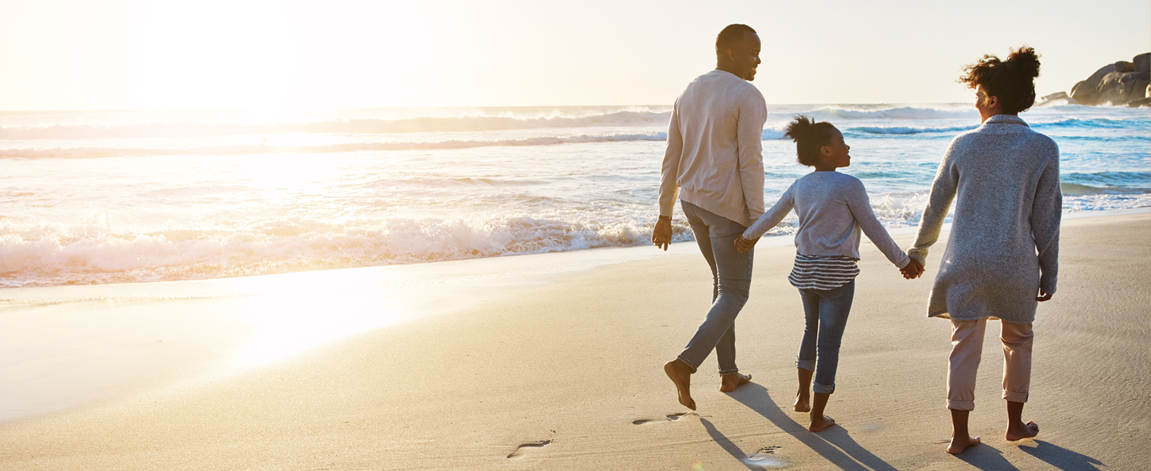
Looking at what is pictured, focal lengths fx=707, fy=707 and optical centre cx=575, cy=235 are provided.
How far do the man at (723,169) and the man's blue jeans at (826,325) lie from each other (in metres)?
0.30

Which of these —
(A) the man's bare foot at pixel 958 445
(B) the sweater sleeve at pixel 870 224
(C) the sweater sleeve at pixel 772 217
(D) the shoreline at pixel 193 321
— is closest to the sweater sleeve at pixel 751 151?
(C) the sweater sleeve at pixel 772 217

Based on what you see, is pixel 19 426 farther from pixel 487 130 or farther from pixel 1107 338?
pixel 487 130

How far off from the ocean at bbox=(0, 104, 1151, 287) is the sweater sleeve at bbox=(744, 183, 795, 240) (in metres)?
5.61

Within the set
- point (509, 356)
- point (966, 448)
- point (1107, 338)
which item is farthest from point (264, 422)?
point (1107, 338)

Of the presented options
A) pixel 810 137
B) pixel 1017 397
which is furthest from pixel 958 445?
pixel 810 137

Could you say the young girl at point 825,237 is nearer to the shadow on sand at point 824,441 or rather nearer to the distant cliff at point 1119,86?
the shadow on sand at point 824,441

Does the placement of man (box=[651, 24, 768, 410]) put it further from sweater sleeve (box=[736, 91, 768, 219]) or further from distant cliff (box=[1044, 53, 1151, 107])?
distant cliff (box=[1044, 53, 1151, 107])

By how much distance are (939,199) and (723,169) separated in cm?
80

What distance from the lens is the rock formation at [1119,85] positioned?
56.8m

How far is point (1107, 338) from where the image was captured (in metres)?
3.76

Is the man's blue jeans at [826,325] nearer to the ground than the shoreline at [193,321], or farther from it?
farther from it

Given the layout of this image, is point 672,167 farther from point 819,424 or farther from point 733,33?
point 819,424

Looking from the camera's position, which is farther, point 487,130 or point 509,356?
point 487,130

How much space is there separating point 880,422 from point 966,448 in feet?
1.15
